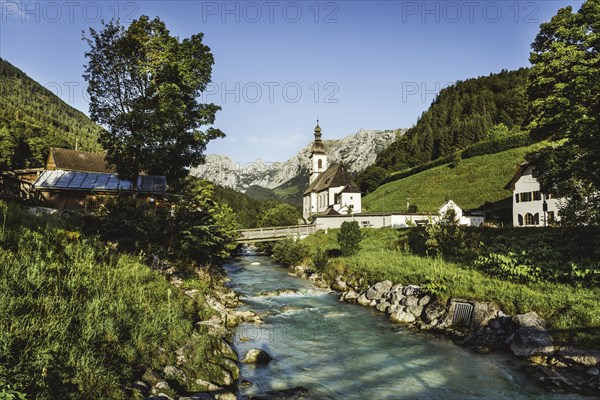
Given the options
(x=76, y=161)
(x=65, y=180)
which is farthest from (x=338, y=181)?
(x=65, y=180)

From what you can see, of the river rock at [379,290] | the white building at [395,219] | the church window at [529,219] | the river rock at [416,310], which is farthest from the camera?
the white building at [395,219]

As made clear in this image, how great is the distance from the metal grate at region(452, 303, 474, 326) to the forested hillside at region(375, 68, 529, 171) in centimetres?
6914

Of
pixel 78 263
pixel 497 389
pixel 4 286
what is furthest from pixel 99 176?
pixel 497 389

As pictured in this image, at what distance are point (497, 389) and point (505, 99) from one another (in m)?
133

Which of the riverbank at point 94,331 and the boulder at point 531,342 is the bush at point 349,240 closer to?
the boulder at point 531,342

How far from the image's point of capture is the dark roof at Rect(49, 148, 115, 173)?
53412 mm

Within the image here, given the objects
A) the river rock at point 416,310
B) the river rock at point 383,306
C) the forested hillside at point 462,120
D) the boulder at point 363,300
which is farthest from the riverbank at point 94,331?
the forested hillside at point 462,120

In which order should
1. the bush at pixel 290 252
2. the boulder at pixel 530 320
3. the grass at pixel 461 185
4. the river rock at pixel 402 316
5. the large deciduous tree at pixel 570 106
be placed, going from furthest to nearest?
the grass at pixel 461 185 → the bush at pixel 290 252 → the river rock at pixel 402 316 → the large deciduous tree at pixel 570 106 → the boulder at pixel 530 320

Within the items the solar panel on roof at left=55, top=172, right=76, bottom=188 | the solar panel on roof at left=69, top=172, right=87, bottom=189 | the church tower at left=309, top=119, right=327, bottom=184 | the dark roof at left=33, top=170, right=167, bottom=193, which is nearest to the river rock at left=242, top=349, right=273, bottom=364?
the dark roof at left=33, top=170, right=167, bottom=193

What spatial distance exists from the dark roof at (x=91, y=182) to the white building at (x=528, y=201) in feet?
131

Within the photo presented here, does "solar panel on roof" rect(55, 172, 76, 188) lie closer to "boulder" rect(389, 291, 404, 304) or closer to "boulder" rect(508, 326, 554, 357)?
"boulder" rect(389, 291, 404, 304)

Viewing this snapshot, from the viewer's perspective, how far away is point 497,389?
10.0 m

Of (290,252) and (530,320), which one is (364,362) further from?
(290,252)

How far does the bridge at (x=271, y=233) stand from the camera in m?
43.3
